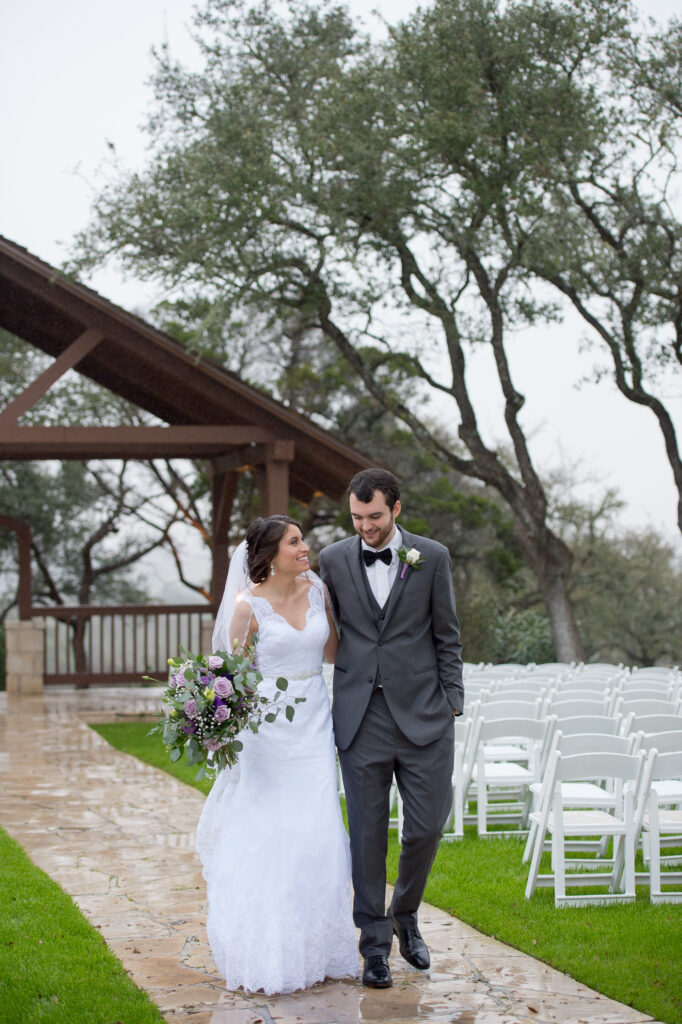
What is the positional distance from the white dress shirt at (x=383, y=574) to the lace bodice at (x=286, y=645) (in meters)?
0.25

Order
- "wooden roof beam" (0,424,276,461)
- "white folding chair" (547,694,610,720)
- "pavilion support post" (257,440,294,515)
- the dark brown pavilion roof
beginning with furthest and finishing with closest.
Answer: "pavilion support post" (257,440,294,515) → the dark brown pavilion roof → "wooden roof beam" (0,424,276,461) → "white folding chair" (547,694,610,720)

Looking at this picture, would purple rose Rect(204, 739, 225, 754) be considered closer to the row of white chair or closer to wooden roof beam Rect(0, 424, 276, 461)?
the row of white chair

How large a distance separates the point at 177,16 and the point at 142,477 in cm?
1080

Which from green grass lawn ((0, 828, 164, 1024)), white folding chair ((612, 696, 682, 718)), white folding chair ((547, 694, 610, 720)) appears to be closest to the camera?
green grass lawn ((0, 828, 164, 1024))

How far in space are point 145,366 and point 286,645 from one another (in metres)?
10.4

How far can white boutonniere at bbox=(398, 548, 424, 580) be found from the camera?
4504mm

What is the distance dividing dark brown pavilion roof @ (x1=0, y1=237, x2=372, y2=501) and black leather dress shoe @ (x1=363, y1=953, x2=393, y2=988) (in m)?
9.35

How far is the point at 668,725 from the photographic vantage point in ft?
21.9

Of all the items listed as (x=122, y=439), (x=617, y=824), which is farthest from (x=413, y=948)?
(x=122, y=439)

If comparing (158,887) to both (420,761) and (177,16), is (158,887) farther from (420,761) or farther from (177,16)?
(177,16)

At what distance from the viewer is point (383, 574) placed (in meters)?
4.65

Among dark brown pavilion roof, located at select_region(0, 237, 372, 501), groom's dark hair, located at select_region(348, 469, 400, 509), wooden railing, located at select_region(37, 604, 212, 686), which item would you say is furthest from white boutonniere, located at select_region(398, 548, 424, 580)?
wooden railing, located at select_region(37, 604, 212, 686)

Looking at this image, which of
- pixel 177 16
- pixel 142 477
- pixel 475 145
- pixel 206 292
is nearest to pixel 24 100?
pixel 142 477

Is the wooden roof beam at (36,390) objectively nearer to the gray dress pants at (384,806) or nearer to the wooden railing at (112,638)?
the wooden railing at (112,638)
